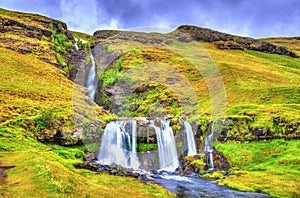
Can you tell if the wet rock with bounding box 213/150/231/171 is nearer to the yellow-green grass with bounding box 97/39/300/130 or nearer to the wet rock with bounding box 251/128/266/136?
the wet rock with bounding box 251/128/266/136

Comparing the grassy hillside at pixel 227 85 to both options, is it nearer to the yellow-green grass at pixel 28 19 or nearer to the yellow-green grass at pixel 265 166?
the yellow-green grass at pixel 265 166

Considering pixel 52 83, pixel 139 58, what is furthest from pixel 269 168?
pixel 139 58

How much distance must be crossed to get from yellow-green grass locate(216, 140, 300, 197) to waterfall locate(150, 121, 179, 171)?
7.09 meters

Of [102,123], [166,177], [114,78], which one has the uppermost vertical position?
[114,78]

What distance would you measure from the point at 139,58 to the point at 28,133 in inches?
2609

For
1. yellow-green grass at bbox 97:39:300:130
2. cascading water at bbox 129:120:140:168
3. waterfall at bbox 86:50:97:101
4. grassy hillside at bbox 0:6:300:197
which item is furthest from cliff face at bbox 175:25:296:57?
cascading water at bbox 129:120:140:168

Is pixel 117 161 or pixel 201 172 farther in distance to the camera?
pixel 117 161

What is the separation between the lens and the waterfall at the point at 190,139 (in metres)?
48.1

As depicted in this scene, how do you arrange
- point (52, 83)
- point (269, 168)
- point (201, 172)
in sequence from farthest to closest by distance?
1. point (52, 83)
2. point (201, 172)
3. point (269, 168)

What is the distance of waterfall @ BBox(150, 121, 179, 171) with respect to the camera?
4527 centimetres

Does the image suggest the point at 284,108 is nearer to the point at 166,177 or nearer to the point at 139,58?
the point at 166,177

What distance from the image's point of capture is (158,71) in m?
94.6

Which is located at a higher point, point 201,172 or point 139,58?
point 139,58

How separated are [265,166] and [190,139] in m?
14.5
